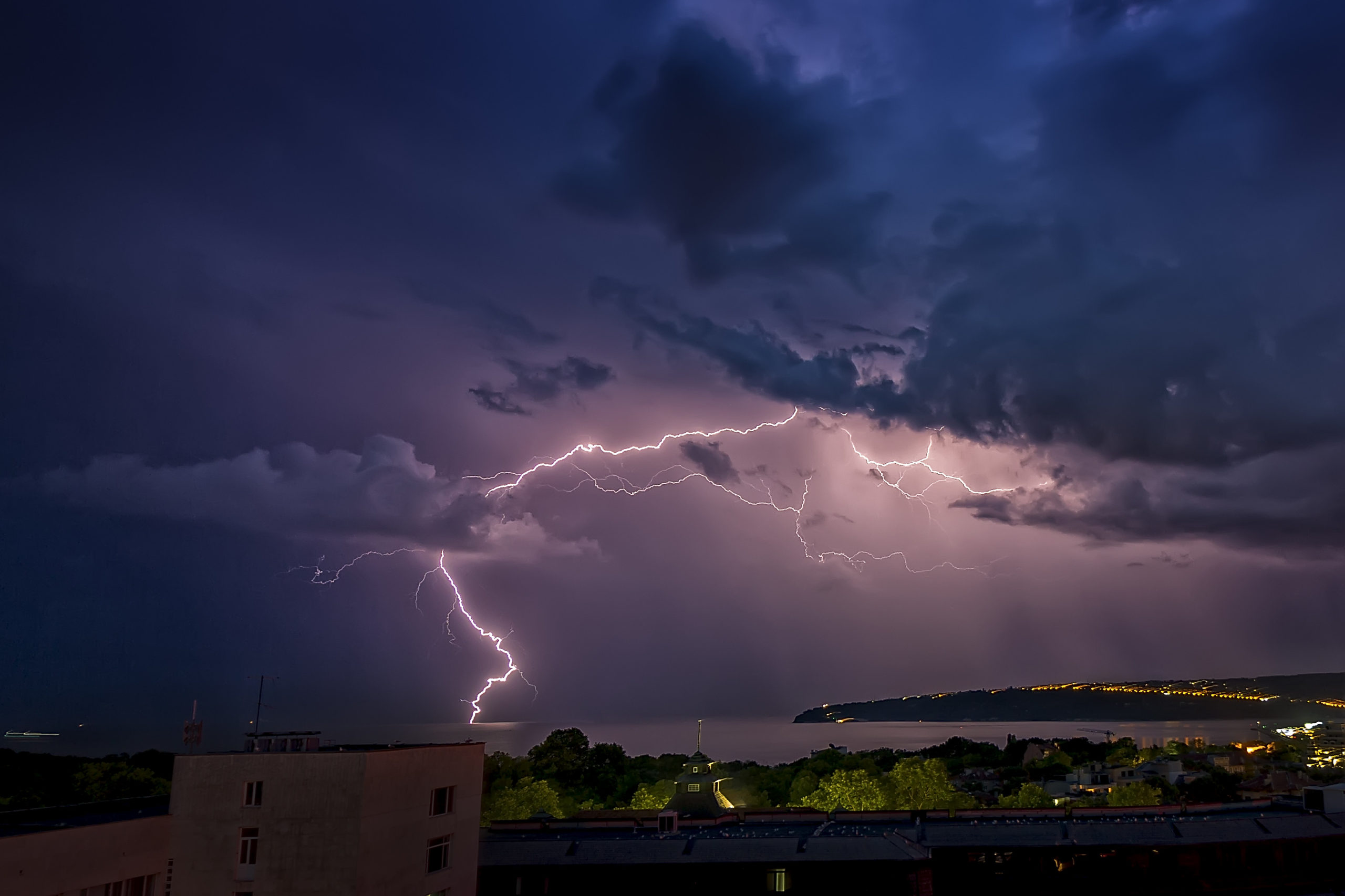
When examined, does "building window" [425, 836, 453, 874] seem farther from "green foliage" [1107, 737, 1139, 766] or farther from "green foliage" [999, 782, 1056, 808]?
"green foliage" [1107, 737, 1139, 766]

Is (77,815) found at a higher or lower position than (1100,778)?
higher

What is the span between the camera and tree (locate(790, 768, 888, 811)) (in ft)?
149

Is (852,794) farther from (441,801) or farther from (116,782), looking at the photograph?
(116,782)

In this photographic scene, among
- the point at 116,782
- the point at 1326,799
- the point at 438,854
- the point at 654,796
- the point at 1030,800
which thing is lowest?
the point at 654,796

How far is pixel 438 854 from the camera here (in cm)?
2070

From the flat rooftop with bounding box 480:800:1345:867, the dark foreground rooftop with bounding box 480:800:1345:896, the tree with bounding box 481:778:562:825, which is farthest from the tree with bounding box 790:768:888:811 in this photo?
the tree with bounding box 481:778:562:825

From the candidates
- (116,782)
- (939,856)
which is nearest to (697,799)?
(939,856)

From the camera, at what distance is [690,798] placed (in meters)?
41.1

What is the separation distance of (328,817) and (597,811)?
30666mm

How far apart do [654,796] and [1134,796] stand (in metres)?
28.2

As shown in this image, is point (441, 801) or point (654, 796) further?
point (654, 796)

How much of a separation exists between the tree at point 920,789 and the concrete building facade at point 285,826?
35.4 m

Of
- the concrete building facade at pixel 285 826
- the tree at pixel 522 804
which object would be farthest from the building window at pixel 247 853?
the tree at pixel 522 804

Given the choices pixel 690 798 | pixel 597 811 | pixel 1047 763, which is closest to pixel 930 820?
pixel 690 798
